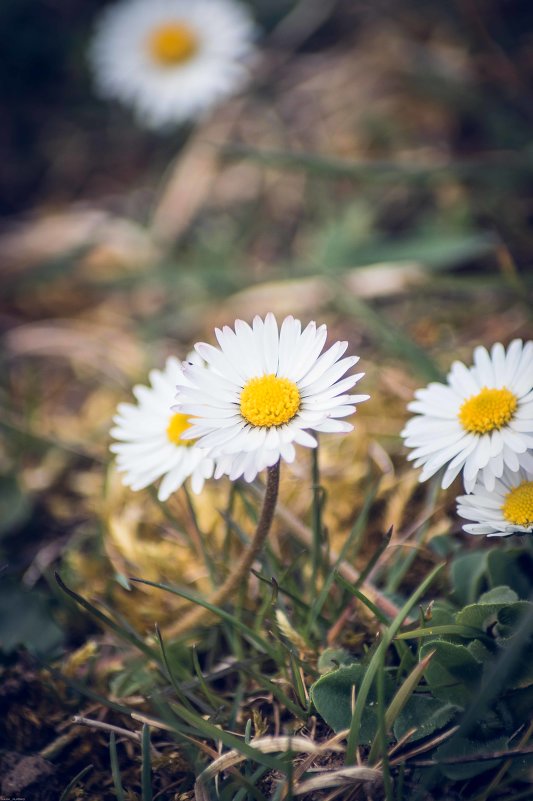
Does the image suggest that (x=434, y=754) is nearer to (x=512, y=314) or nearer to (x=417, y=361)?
(x=417, y=361)

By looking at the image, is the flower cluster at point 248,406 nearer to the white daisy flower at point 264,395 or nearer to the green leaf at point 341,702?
the white daisy flower at point 264,395

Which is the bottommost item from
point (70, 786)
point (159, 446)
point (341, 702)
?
point (70, 786)

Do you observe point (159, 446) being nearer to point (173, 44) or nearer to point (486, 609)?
point (486, 609)

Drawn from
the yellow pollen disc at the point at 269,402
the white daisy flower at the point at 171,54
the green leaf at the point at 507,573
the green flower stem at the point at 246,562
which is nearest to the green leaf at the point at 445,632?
the green leaf at the point at 507,573

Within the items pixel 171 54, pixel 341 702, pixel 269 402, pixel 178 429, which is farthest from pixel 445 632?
pixel 171 54

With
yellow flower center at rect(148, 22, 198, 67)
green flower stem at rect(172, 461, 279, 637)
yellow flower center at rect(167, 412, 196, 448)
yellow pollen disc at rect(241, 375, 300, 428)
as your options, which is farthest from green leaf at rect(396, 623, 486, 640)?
yellow flower center at rect(148, 22, 198, 67)

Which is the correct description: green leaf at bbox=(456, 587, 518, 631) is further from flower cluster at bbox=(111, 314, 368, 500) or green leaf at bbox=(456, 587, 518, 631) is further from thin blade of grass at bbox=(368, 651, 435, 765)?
flower cluster at bbox=(111, 314, 368, 500)
